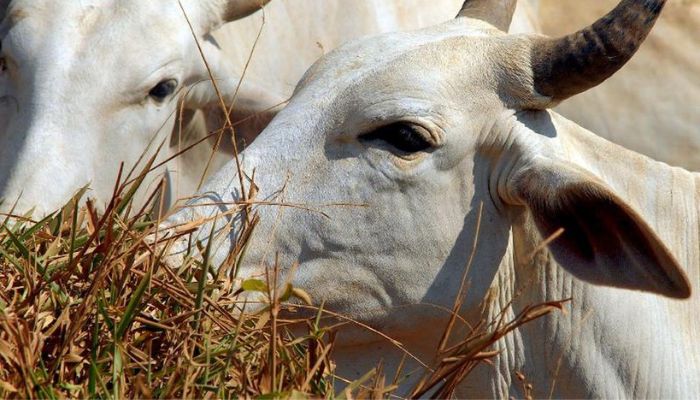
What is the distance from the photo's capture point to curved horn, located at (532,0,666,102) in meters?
3.83

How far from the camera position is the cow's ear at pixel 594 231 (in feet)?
11.8

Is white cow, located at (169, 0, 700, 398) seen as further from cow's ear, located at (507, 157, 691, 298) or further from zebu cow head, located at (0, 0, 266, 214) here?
zebu cow head, located at (0, 0, 266, 214)

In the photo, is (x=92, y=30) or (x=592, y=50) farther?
(x=92, y=30)

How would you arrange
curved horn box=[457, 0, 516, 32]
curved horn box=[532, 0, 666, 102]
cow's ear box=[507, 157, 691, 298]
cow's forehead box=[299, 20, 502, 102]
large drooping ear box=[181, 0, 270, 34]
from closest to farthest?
cow's ear box=[507, 157, 691, 298] < curved horn box=[532, 0, 666, 102] < cow's forehead box=[299, 20, 502, 102] < curved horn box=[457, 0, 516, 32] < large drooping ear box=[181, 0, 270, 34]

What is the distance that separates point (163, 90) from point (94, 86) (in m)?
0.41

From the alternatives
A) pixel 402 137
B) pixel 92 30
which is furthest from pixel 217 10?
pixel 402 137

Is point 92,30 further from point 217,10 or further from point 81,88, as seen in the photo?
point 217,10

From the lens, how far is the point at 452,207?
156 inches

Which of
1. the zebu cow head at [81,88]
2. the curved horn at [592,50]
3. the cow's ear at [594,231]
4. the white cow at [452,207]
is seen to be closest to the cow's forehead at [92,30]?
the zebu cow head at [81,88]

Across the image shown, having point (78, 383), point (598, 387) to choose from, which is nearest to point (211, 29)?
point (598, 387)

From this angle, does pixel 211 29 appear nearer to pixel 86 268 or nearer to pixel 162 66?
pixel 162 66

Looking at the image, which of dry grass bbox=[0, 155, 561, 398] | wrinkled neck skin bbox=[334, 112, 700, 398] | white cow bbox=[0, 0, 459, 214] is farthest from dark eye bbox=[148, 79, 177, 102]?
dry grass bbox=[0, 155, 561, 398]

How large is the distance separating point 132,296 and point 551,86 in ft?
4.67

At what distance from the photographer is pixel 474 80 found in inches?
157
